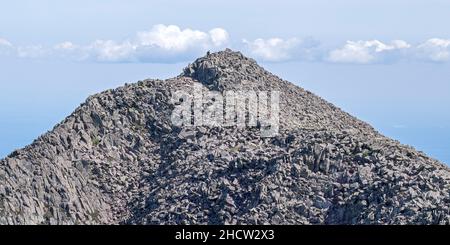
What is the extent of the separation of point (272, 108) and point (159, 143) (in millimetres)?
8737

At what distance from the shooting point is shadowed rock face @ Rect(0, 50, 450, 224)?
50.7m

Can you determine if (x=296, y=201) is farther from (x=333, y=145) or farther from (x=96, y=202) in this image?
(x=96, y=202)

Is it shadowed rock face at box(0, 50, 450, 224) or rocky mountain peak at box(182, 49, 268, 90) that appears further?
rocky mountain peak at box(182, 49, 268, 90)

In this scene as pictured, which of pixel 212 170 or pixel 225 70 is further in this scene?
pixel 225 70

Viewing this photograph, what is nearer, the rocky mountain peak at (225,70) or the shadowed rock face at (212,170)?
the shadowed rock face at (212,170)

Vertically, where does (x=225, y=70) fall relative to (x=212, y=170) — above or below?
above

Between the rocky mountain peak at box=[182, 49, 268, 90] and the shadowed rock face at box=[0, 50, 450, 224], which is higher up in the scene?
the rocky mountain peak at box=[182, 49, 268, 90]

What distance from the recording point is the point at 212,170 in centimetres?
5575

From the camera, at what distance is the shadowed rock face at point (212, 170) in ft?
166

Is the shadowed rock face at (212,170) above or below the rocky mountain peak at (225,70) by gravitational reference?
below

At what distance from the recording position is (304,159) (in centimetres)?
5359
